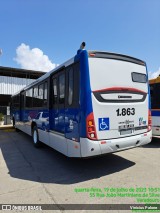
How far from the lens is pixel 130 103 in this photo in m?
4.89

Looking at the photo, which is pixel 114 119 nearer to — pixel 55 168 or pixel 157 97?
pixel 55 168

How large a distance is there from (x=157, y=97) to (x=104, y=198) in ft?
18.8

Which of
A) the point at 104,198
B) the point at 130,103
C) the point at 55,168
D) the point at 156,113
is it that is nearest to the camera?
the point at 104,198

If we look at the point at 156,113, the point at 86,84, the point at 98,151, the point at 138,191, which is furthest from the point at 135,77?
the point at 156,113

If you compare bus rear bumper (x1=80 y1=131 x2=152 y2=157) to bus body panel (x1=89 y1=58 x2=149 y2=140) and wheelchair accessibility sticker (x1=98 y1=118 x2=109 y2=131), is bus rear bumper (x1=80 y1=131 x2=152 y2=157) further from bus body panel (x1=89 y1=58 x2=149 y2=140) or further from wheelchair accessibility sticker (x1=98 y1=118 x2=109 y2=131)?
wheelchair accessibility sticker (x1=98 y1=118 x2=109 y2=131)

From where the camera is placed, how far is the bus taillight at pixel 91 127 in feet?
13.6

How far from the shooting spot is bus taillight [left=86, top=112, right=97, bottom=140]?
4.13 metres

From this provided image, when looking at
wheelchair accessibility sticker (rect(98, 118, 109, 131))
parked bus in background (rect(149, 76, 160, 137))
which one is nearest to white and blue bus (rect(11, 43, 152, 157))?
wheelchair accessibility sticker (rect(98, 118, 109, 131))

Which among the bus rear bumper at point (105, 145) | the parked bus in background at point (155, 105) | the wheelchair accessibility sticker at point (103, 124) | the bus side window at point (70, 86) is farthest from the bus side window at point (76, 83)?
the parked bus in background at point (155, 105)

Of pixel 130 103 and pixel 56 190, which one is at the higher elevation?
pixel 130 103

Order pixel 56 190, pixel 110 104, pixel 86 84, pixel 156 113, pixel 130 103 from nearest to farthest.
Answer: pixel 56 190
pixel 86 84
pixel 110 104
pixel 130 103
pixel 156 113

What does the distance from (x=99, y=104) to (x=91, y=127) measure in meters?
0.59

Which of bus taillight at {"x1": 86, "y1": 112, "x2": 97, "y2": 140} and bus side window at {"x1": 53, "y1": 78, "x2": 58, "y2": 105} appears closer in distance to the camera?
bus taillight at {"x1": 86, "y1": 112, "x2": 97, "y2": 140}

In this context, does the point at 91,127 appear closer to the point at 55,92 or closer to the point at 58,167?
the point at 58,167
